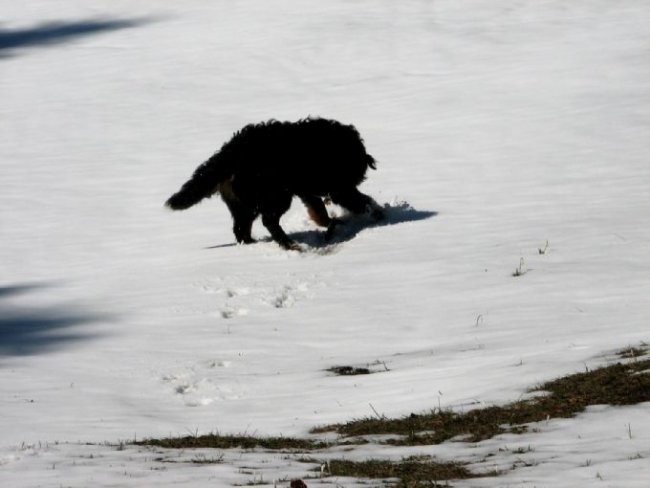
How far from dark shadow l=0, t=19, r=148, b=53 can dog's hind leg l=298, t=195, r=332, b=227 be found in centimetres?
2209

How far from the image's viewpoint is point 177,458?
7.05m

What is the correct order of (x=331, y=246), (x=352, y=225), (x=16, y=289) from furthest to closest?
(x=352, y=225) < (x=331, y=246) < (x=16, y=289)

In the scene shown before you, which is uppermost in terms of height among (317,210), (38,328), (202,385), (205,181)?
(205,181)

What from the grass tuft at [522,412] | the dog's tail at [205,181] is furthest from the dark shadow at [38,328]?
the grass tuft at [522,412]

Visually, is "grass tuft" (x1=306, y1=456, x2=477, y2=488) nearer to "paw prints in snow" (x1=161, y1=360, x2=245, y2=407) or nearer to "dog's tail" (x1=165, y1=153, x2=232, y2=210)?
"paw prints in snow" (x1=161, y1=360, x2=245, y2=407)

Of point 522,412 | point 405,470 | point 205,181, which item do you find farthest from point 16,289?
point 405,470

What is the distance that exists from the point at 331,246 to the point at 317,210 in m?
0.61

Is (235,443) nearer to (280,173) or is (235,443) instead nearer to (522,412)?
(522,412)

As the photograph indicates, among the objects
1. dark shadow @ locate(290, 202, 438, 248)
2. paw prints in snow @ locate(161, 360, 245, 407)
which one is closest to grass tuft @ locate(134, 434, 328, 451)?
paw prints in snow @ locate(161, 360, 245, 407)

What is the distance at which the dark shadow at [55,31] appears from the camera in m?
35.8

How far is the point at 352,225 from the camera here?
1577 cm

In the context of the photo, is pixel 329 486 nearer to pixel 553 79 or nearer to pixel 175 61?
pixel 553 79

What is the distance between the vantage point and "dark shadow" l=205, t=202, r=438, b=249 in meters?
15.2

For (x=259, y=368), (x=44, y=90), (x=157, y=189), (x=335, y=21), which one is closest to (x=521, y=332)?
(x=259, y=368)
